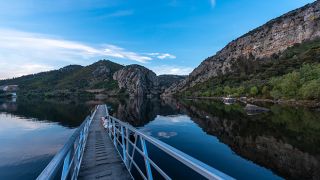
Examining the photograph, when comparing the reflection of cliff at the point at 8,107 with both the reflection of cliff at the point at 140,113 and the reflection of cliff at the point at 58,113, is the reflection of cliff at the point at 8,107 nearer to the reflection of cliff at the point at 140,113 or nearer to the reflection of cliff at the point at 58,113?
the reflection of cliff at the point at 58,113

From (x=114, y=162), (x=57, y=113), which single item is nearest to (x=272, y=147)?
(x=114, y=162)

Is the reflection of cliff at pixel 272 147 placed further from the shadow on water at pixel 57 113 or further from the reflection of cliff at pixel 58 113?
the reflection of cliff at pixel 58 113

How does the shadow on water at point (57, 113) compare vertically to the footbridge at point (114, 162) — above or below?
below

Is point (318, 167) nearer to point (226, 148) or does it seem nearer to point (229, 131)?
point (226, 148)

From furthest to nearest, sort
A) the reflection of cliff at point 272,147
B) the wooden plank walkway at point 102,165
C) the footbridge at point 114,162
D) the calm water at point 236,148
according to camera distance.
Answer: the calm water at point 236,148 < the reflection of cliff at point 272,147 < the wooden plank walkway at point 102,165 < the footbridge at point 114,162

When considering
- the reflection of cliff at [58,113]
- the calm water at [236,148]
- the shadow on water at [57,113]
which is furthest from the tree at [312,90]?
the reflection of cliff at [58,113]

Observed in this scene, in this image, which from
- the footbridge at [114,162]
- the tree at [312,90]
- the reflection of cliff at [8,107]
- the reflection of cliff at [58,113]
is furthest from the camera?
the reflection of cliff at [8,107]

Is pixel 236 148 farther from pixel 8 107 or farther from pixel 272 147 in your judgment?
pixel 8 107

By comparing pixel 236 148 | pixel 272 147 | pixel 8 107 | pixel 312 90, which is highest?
pixel 312 90

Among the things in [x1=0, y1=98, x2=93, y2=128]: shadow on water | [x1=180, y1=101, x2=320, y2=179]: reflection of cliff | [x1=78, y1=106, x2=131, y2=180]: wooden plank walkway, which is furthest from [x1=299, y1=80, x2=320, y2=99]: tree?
[x1=78, y1=106, x2=131, y2=180]: wooden plank walkway

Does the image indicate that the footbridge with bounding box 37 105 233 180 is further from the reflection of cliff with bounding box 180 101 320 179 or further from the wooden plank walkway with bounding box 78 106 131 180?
the reflection of cliff with bounding box 180 101 320 179

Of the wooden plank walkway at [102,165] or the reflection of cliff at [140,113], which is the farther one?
the reflection of cliff at [140,113]

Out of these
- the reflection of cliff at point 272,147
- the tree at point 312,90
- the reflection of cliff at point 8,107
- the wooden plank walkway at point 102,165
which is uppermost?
the tree at point 312,90

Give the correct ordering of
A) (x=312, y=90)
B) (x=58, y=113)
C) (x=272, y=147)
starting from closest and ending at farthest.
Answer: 1. (x=272, y=147)
2. (x=312, y=90)
3. (x=58, y=113)
